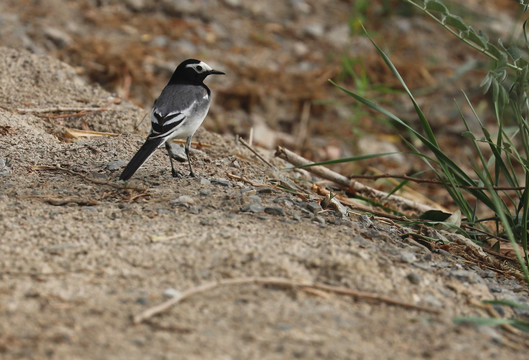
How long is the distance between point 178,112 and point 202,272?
5.04ft

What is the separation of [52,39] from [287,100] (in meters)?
2.21

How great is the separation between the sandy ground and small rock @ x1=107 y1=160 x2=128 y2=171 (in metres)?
0.01

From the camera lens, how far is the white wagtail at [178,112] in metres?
3.65

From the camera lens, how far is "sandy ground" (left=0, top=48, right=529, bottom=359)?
2.20 m

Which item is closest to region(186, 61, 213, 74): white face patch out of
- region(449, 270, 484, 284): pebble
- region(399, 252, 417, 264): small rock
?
region(399, 252, 417, 264): small rock

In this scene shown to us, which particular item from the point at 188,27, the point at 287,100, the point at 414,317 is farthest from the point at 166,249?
the point at 188,27

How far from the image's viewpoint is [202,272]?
260cm

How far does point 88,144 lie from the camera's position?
4.06m

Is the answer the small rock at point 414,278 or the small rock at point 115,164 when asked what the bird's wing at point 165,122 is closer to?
the small rock at point 115,164

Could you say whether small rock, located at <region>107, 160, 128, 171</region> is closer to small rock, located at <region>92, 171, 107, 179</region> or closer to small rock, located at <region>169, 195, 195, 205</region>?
small rock, located at <region>92, 171, 107, 179</region>

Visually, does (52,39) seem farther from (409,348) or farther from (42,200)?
(409,348)

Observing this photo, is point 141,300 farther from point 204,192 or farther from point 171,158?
point 171,158

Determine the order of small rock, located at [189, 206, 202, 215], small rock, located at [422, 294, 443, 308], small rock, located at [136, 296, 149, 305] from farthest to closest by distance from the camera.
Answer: small rock, located at [189, 206, 202, 215] → small rock, located at [422, 294, 443, 308] → small rock, located at [136, 296, 149, 305]

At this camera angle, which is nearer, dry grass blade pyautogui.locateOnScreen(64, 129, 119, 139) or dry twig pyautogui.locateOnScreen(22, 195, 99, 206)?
dry twig pyautogui.locateOnScreen(22, 195, 99, 206)
